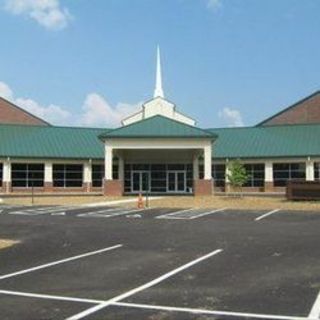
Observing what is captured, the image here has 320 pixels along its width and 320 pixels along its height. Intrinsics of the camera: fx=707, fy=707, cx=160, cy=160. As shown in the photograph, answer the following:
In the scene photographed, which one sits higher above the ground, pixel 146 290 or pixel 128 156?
pixel 128 156

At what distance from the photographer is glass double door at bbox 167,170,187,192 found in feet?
177

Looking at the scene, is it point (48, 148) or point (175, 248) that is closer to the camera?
point (175, 248)

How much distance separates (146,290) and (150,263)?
3118mm

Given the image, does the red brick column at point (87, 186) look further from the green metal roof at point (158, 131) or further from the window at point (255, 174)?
the window at point (255, 174)

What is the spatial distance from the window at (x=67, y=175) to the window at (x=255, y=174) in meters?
13.1

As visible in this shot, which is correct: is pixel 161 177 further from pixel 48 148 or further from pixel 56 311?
pixel 56 311

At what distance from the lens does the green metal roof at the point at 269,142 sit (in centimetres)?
5388

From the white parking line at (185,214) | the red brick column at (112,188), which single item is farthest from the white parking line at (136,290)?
the red brick column at (112,188)

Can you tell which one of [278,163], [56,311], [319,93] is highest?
[319,93]

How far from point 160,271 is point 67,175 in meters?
43.6

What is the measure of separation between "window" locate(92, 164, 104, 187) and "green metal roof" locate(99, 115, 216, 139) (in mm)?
7637

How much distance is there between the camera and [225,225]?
22.6 metres

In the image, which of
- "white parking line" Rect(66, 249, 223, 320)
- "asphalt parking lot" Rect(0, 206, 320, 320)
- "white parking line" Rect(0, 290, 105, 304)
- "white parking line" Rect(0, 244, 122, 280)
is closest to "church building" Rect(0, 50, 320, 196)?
"asphalt parking lot" Rect(0, 206, 320, 320)

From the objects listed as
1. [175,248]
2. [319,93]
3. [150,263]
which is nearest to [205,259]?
[150,263]
